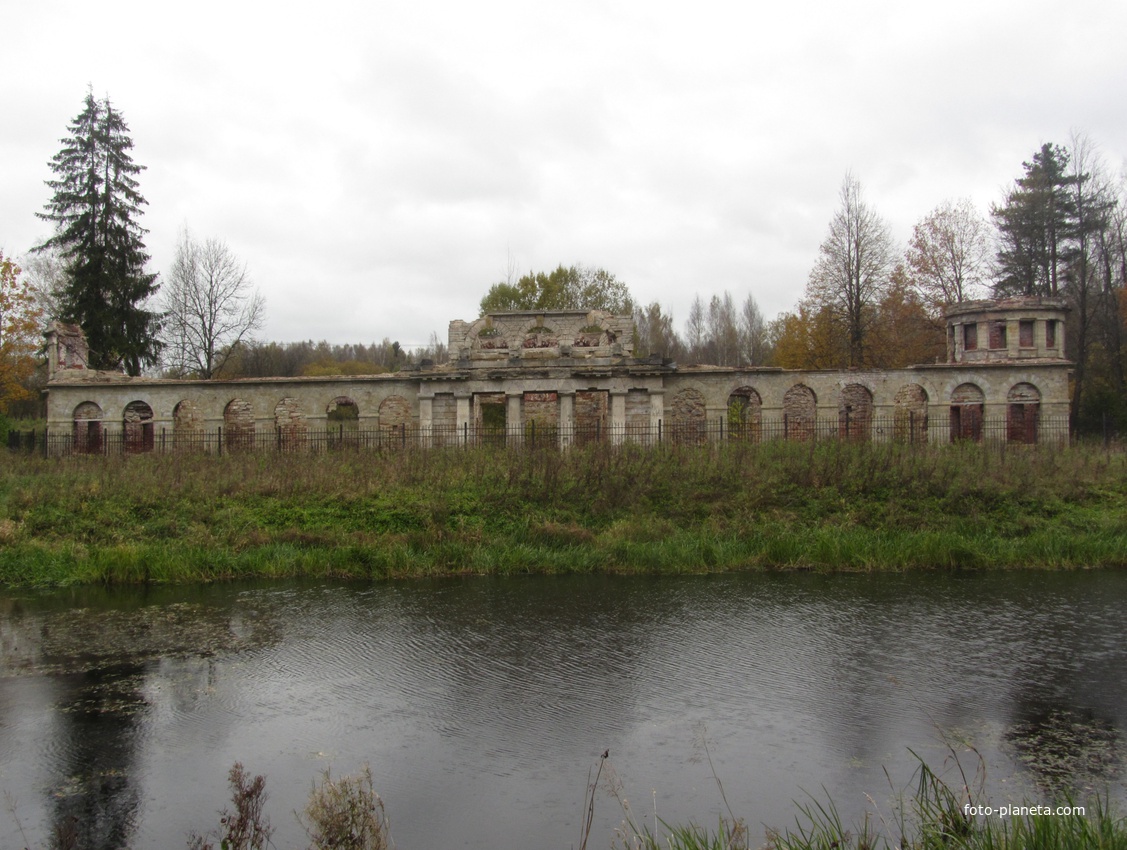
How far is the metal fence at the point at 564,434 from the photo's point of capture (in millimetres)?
25000

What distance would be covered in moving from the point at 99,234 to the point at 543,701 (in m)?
32.5

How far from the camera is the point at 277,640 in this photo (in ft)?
33.4

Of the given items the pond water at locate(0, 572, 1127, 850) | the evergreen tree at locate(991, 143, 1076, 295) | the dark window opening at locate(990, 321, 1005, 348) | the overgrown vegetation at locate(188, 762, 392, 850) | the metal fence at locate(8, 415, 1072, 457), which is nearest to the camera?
the overgrown vegetation at locate(188, 762, 392, 850)

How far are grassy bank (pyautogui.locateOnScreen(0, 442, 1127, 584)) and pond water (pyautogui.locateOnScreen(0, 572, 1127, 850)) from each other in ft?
5.45

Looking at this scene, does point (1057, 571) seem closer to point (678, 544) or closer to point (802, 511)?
point (802, 511)

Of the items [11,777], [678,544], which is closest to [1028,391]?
[678,544]

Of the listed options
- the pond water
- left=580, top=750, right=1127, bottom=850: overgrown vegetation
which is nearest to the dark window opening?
the pond water

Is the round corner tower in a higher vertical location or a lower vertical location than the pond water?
higher

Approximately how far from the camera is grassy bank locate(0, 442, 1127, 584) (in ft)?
46.3

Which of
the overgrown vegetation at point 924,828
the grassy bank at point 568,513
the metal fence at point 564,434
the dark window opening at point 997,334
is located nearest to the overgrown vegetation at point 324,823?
the overgrown vegetation at point 924,828

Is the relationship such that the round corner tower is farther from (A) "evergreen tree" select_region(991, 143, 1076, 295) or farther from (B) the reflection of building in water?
(A) "evergreen tree" select_region(991, 143, 1076, 295)

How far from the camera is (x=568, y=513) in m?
16.7

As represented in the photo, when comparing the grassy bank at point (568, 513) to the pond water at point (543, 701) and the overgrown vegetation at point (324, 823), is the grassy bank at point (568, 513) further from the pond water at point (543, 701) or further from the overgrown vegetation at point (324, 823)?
the overgrown vegetation at point (324, 823)

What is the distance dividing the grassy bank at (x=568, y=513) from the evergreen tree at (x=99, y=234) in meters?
14.6
